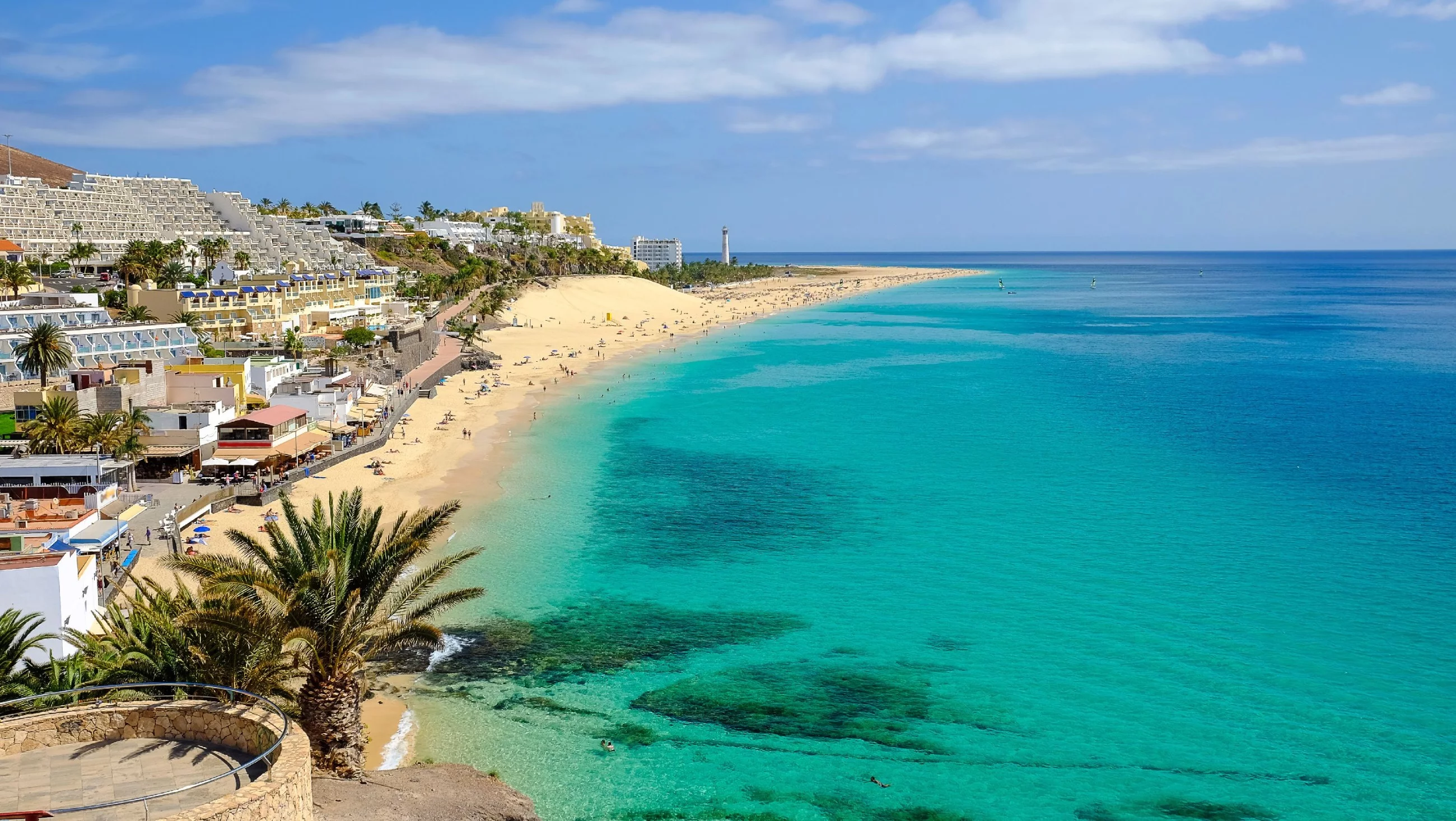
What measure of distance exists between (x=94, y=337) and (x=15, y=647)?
32657 millimetres

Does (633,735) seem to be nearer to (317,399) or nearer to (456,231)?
(317,399)

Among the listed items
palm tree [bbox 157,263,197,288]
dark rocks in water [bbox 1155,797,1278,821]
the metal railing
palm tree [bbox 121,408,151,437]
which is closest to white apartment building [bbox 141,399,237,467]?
palm tree [bbox 121,408,151,437]

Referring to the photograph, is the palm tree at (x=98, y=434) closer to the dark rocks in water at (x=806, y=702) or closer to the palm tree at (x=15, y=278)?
the dark rocks in water at (x=806, y=702)

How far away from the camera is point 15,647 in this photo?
54.7 feet

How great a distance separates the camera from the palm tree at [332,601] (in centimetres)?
1717

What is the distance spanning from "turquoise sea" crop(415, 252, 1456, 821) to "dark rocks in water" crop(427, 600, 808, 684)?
107mm

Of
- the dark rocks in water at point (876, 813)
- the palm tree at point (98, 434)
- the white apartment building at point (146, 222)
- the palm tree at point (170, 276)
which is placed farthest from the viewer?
the white apartment building at point (146, 222)

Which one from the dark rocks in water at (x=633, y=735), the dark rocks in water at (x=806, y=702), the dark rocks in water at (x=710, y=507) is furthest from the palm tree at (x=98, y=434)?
the dark rocks in water at (x=633, y=735)

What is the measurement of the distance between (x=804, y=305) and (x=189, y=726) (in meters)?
154

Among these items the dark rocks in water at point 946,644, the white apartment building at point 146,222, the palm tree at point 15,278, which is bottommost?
the dark rocks in water at point 946,644

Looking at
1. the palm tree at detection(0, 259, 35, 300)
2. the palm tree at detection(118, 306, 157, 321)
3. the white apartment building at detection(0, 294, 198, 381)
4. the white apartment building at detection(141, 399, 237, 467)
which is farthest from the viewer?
the palm tree at detection(0, 259, 35, 300)

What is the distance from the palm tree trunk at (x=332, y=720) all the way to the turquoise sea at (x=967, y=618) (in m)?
2.46

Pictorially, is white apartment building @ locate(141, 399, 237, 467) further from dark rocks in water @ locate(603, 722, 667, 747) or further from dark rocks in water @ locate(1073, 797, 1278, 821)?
dark rocks in water @ locate(1073, 797, 1278, 821)

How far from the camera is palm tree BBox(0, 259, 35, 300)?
5681cm
